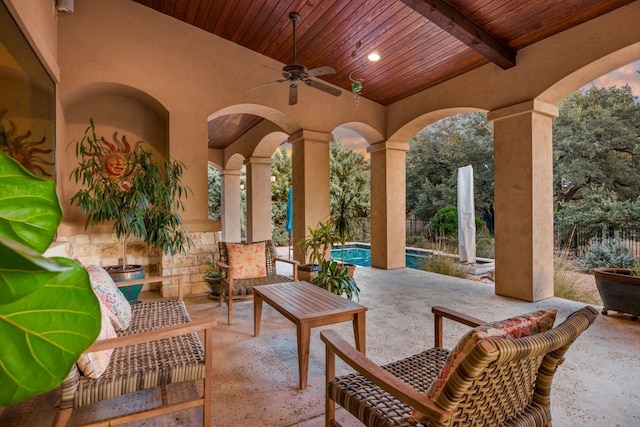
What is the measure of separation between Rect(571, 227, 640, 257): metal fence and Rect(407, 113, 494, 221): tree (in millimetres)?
2758

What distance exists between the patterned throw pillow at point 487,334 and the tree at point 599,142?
9.62 metres

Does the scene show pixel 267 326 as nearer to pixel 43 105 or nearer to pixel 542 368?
pixel 542 368

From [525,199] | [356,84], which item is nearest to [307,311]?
[525,199]

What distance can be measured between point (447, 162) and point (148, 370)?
39.1ft

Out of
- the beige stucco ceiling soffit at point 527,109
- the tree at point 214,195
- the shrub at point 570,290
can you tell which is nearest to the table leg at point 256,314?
the beige stucco ceiling soffit at point 527,109

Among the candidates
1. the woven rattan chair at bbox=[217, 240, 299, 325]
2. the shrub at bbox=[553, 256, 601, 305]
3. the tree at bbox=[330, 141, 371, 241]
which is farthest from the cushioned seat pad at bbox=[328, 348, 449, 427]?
the tree at bbox=[330, 141, 371, 241]

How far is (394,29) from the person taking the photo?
412cm

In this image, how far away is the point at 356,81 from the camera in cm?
538

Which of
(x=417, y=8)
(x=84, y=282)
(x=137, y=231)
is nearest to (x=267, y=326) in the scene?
(x=137, y=231)

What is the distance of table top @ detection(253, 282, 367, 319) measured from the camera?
2357mm

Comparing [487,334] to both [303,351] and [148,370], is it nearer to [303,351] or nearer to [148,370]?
[303,351]

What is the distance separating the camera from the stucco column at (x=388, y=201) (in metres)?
6.21

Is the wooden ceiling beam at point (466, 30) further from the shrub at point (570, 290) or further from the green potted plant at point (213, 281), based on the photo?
the green potted plant at point (213, 281)

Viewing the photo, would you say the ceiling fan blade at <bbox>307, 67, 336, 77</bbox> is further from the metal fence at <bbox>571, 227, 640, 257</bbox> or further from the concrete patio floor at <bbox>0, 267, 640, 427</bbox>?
the metal fence at <bbox>571, 227, 640, 257</bbox>
